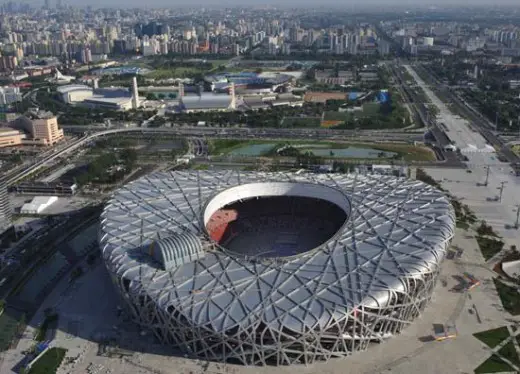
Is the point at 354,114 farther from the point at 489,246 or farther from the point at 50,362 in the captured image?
the point at 50,362

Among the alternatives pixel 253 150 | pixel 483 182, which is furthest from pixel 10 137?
pixel 483 182

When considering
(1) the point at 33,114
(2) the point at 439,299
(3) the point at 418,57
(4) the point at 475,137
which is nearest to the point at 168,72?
(1) the point at 33,114

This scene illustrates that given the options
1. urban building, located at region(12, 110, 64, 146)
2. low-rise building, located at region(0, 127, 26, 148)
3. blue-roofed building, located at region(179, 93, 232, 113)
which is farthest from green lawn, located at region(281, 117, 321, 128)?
low-rise building, located at region(0, 127, 26, 148)

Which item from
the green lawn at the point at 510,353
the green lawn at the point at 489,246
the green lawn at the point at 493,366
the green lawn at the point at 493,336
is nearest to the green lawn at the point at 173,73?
the green lawn at the point at 489,246

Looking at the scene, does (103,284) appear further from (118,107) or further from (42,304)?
(118,107)

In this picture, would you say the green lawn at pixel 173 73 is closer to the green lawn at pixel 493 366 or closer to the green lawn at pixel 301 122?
the green lawn at pixel 301 122
